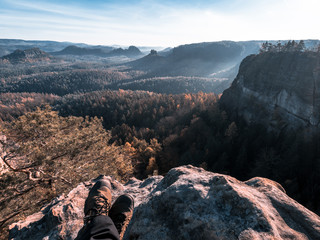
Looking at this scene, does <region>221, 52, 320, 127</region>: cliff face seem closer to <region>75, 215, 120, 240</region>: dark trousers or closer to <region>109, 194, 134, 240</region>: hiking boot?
<region>109, 194, 134, 240</region>: hiking boot

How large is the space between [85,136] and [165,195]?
36.7ft

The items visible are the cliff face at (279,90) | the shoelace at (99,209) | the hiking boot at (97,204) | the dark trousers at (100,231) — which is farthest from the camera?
the cliff face at (279,90)

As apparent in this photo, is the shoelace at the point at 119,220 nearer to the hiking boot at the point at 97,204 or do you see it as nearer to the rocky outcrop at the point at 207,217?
the rocky outcrop at the point at 207,217

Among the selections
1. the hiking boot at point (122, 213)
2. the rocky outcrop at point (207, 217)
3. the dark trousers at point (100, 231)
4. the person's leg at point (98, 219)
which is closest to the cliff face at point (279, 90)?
the rocky outcrop at point (207, 217)

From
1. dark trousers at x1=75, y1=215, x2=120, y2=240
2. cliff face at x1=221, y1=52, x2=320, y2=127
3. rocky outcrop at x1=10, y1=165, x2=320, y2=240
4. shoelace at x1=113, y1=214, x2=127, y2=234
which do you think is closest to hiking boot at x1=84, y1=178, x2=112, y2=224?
shoelace at x1=113, y1=214, x2=127, y2=234

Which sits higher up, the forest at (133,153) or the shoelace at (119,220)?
the shoelace at (119,220)

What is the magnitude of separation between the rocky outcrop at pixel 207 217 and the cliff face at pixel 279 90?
56653 mm

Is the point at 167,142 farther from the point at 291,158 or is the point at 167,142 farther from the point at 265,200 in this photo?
the point at 265,200

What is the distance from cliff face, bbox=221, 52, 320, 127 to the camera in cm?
4897

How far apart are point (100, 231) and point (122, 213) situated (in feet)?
4.43

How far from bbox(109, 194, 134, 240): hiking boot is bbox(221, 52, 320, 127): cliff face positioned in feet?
195

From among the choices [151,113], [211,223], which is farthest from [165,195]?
[151,113]

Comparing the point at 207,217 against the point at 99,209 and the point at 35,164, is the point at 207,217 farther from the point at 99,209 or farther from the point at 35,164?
the point at 35,164

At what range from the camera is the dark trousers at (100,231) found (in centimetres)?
420
